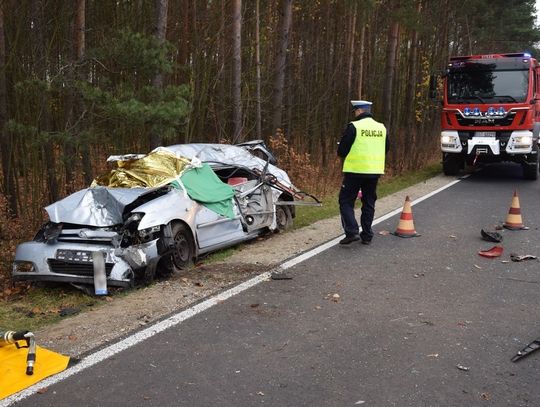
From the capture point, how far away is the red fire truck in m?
14.4

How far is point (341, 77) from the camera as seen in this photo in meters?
21.8

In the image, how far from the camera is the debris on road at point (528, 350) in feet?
13.1

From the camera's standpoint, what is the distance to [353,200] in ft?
25.5

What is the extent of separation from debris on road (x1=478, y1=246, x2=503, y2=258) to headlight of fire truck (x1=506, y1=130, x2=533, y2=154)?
8176 mm

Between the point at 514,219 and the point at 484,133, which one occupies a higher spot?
the point at 484,133

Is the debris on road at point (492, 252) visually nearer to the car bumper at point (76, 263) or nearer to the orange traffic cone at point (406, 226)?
the orange traffic cone at point (406, 226)

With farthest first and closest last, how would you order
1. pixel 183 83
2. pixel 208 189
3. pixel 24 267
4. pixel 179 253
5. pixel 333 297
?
1. pixel 183 83
2. pixel 208 189
3. pixel 179 253
4. pixel 24 267
5. pixel 333 297

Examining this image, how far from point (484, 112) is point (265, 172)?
29.6ft

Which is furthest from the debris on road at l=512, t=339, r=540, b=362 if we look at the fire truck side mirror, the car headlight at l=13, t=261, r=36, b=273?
Answer: the fire truck side mirror

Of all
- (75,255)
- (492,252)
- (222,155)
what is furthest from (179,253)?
(492,252)

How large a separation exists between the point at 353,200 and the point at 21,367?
198 inches

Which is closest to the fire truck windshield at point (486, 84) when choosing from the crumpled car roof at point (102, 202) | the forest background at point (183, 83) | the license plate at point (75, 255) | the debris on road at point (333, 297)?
the forest background at point (183, 83)

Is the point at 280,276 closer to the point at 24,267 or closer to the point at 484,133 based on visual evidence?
the point at 24,267

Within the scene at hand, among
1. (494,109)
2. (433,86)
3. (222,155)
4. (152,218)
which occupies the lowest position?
(152,218)
